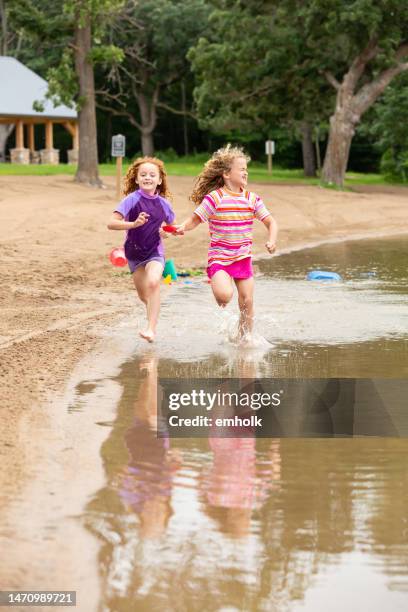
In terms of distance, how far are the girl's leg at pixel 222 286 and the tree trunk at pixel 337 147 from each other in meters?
28.4

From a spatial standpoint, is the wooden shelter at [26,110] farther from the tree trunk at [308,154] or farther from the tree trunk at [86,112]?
the tree trunk at [86,112]

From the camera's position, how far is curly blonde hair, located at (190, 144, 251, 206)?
924 centimetres

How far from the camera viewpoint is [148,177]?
9.30m

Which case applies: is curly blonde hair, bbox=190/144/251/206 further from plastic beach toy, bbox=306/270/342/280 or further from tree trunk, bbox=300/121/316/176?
tree trunk, bbox=300/121/316/176

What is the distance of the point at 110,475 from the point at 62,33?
27.8 m

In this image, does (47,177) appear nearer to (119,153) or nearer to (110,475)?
(119,153)

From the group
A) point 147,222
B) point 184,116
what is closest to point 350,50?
point 184,116

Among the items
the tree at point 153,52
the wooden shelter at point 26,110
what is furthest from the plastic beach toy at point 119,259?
the tree at point 153,52

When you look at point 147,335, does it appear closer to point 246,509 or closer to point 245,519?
point 246,509

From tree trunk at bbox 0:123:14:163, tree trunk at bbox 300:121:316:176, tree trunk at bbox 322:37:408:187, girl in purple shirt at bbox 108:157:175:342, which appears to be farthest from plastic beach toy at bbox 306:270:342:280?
tree trunk at bbox 0:123:14:163

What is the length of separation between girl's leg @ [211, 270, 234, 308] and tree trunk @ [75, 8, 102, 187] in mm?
22972

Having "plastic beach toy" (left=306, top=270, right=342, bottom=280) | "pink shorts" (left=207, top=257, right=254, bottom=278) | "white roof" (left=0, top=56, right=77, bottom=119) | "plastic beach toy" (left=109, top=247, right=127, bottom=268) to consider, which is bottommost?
"plastic beach toy" (left=306, top=270, right=342, bottom=280)

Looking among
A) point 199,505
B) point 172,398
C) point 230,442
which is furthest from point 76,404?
point 199,505

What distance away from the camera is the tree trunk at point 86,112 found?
31438 mm
